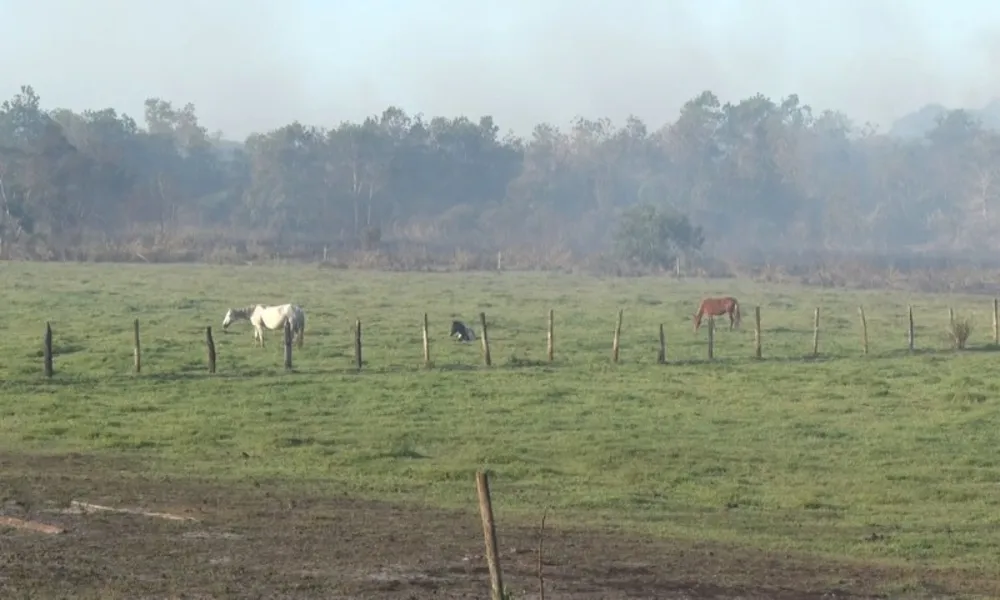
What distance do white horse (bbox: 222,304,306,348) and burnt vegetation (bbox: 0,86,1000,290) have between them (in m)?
36.0

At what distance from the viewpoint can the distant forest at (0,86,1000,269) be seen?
88.5 metres

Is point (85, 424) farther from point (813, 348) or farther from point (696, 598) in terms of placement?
point (813, 348)

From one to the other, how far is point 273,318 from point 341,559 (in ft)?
81.3

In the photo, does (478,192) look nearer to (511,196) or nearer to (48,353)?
(511,196)

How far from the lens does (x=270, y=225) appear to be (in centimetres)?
11138

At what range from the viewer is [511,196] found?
408 ft

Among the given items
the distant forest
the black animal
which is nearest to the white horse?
the black animal

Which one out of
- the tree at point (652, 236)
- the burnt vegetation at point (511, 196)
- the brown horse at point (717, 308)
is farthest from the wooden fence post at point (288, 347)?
the tree at point (652, 236)

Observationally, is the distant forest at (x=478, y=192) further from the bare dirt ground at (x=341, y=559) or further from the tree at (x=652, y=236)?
the bare dirt ground at (x=341, y=559)

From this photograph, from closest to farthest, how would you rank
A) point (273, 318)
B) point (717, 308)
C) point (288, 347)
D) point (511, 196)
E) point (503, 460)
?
1. point (503, 460)
2. point (288, 347)
3. point (273, 318)
4. point (717, 308)
5. point (511, 196)

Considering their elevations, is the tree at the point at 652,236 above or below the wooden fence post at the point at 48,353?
above

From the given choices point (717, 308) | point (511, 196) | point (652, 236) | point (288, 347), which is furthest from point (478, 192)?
point (288, 347)

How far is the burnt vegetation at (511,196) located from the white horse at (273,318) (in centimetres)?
3598

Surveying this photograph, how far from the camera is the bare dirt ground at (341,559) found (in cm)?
1254
